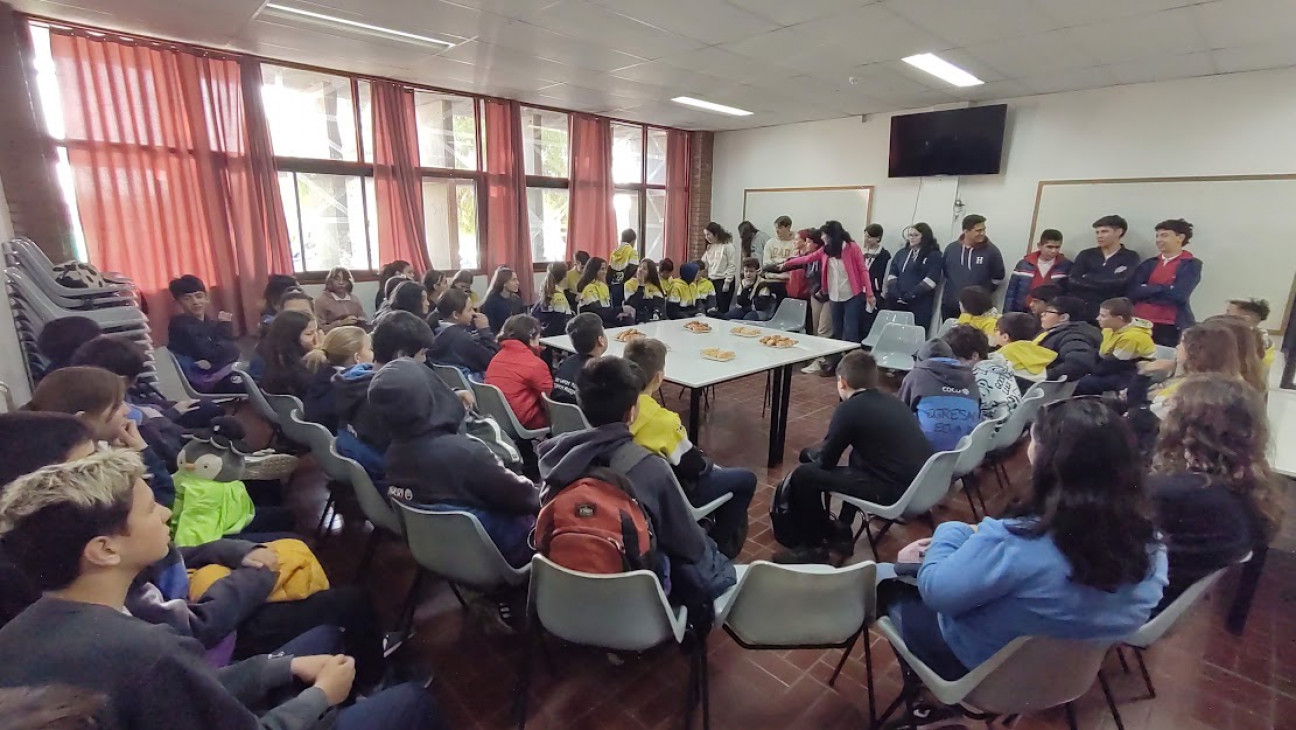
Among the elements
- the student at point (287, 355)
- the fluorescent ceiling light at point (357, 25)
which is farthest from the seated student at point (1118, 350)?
the fluorescent ceiling light at point (357, 25)

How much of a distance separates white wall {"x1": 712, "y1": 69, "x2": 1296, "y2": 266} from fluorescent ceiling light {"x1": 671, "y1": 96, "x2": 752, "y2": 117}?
1.16 meters

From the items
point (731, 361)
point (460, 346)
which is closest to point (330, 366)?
point (460, 346)

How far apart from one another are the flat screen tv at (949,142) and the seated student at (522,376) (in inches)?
209

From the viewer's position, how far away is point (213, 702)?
36.7 inches

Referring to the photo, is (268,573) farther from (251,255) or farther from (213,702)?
(251,255)

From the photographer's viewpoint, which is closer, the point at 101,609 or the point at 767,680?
the point at 101,609

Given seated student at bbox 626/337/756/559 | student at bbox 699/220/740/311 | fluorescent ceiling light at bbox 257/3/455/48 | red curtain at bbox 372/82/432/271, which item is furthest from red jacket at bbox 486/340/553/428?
student at bbox 699/220/740/311

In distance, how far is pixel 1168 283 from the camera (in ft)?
16.1

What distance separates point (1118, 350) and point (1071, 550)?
3.13m

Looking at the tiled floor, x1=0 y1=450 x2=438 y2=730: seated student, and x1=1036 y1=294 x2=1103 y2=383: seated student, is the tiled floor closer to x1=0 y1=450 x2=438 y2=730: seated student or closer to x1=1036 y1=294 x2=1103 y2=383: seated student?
x1=0 y1=450 x2=438 y2=730: seated student

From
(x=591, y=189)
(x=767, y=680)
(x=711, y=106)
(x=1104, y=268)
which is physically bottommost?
(x=767, y=680)

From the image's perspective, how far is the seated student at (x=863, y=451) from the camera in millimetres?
2441

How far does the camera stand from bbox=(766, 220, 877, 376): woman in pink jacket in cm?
639

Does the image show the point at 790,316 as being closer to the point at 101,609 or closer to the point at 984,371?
the point at 984,371
